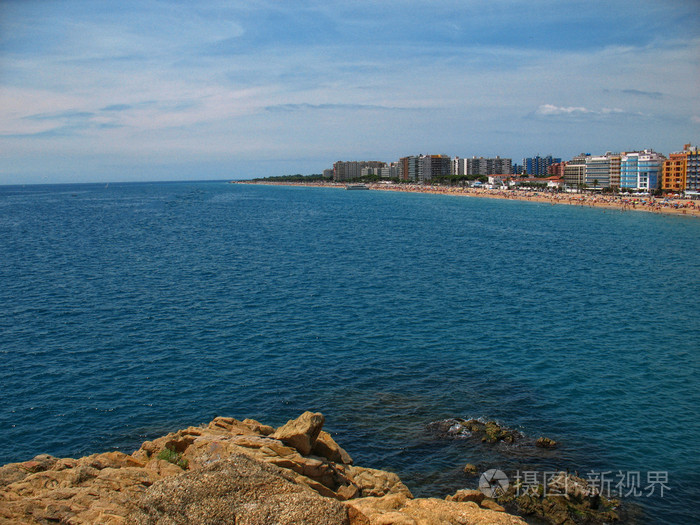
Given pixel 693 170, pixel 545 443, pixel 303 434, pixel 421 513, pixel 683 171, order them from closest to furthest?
pixel 421 513 → pixel 303 434 → pixel 545 443 → pixel 693 170 → pixel 683 171

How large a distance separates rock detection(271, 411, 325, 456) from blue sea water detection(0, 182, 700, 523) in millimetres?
3596

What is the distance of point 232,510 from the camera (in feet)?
32.2

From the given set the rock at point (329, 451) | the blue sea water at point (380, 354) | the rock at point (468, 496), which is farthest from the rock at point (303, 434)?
the rock at point (468, 496)

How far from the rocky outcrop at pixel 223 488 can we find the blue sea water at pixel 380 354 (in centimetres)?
388

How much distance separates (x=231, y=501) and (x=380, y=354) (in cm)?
1903

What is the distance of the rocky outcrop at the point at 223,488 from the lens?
9852mm

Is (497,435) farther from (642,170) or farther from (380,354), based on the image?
(642,170)

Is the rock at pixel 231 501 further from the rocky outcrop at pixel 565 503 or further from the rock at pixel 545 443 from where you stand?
the rock at pixel 545 443

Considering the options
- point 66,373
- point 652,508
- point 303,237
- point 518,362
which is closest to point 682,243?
point 303,237

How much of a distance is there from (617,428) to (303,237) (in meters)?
61.3

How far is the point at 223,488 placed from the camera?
10086 millimetres

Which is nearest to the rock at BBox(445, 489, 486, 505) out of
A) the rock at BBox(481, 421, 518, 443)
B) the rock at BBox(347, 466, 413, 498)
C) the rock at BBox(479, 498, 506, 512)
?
the rock at BBox(479, 498, 506, 512)

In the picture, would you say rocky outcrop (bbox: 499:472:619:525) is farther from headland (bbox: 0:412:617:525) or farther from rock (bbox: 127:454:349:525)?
rock (bbox: 127:454:349:525)

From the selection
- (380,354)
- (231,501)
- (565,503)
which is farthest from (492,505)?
(380,354)
